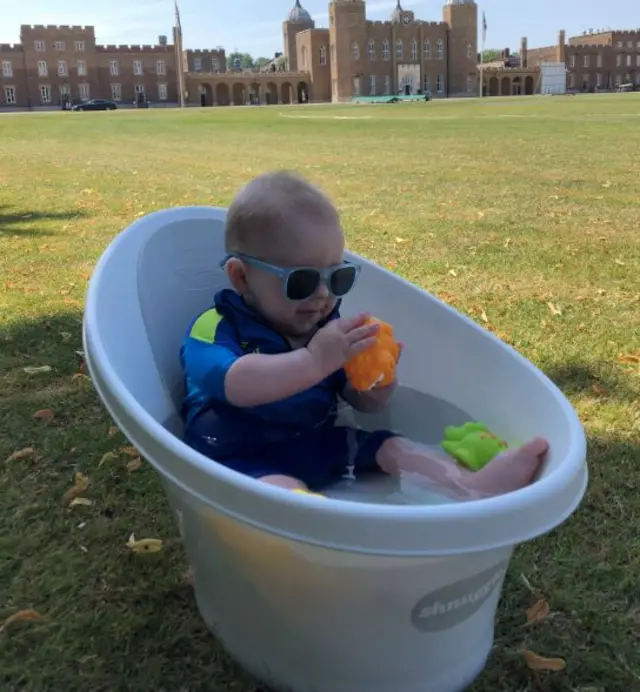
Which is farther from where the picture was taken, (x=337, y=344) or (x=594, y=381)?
(x=594, y=381)

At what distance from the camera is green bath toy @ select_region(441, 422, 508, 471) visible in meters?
1.95

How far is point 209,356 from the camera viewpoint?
1859mm

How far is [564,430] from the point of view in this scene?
5.07ft

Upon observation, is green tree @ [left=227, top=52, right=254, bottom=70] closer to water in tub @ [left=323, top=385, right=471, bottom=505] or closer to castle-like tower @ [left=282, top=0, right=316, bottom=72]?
castle-like tower @ [left=282, top=0, right=316, bottom=72]

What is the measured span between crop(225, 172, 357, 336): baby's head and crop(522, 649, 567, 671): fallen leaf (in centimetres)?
87

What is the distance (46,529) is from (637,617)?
4.60 ft

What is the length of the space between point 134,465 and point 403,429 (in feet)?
2.63

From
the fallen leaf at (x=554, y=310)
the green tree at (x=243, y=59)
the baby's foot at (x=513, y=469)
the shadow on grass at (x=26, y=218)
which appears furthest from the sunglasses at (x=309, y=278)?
the green tree at (x=243, y=59)

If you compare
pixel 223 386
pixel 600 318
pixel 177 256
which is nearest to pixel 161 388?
pixel 223 386

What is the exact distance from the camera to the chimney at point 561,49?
82.1 metres

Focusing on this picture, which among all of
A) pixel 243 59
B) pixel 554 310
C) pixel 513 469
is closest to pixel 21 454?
pixel 513 469

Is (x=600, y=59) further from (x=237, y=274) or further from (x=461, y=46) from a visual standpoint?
(x=237, y=274)

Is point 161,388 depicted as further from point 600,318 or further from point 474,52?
point 474,52

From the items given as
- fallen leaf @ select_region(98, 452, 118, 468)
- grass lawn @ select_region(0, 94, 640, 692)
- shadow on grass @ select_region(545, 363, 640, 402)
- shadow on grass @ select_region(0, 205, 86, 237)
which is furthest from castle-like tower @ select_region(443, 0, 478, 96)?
fallen leaf @ select_region(98, 452, 118, 468)
